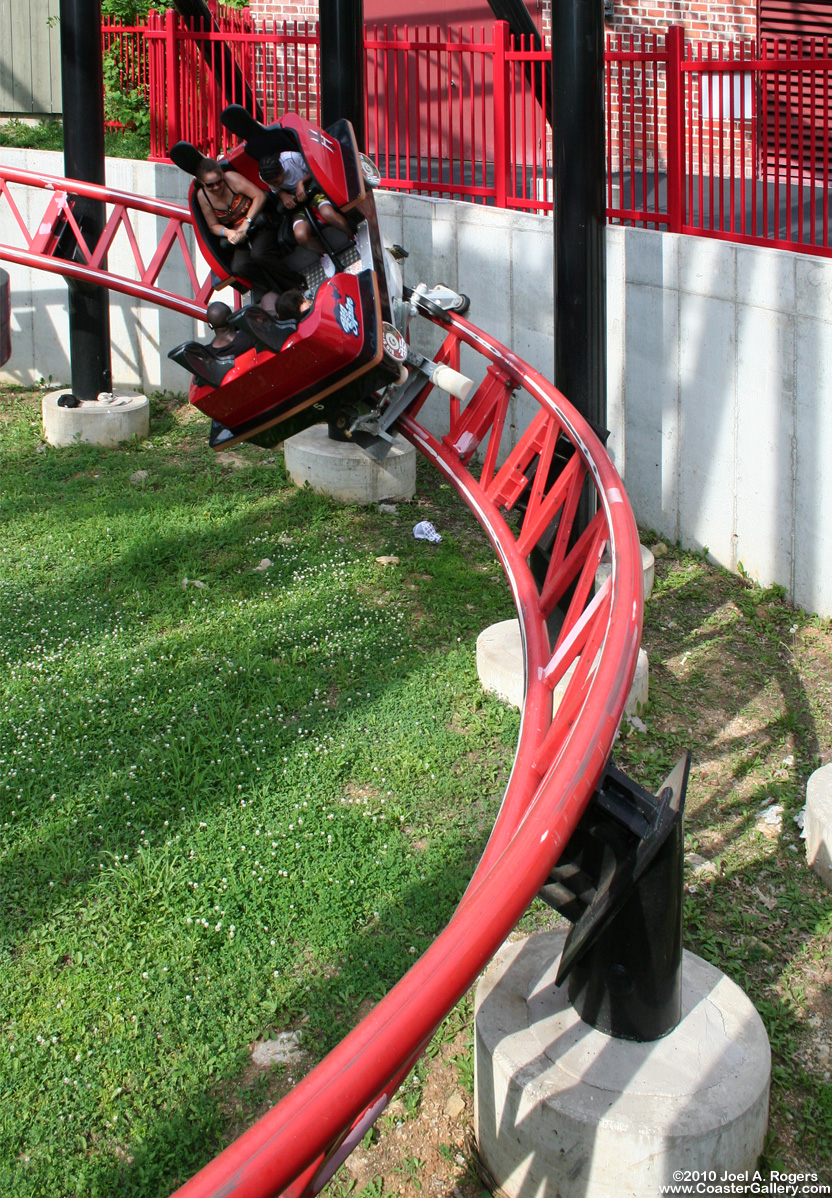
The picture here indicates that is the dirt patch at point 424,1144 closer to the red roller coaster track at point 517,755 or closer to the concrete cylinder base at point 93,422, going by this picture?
the red roller coaster track at point 517,755

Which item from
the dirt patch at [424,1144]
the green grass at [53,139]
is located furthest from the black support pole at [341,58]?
the dirt patch at [424,1144]

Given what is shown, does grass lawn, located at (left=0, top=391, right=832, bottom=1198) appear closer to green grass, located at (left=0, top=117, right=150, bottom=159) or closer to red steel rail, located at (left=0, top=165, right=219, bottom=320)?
red steel rail, located at (left=0, top=165, right=219, bottom=320)

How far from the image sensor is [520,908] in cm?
248

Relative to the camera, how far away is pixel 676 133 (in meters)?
7.22

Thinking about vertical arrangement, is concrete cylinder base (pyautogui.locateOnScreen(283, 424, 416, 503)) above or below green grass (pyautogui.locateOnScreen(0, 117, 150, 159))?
below

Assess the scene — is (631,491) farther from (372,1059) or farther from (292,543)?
(372,1059)

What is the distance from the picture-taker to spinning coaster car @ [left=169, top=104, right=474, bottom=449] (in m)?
5.03

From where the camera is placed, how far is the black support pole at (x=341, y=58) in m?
7.82

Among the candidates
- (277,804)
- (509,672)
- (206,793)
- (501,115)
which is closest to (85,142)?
(501,115)

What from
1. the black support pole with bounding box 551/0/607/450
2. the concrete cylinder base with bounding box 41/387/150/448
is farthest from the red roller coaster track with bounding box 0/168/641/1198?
the concrete cylinder base with bounding box 41/387/150/448

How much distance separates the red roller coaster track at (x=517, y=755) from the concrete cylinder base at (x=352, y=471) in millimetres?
1987

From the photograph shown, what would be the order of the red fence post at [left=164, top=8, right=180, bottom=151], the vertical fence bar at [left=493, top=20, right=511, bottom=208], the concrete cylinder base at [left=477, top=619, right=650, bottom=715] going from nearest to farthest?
the concrete cylinder base at [left=477, top=619, right=650, bottom=715] < the vertical fence bar at [left=493, top=20, right=511, bottom=208] < the red fence post at [left=164, top=8, right=180, bottom=151]

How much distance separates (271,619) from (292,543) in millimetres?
1125

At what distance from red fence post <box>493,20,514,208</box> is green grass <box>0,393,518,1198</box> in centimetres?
252
